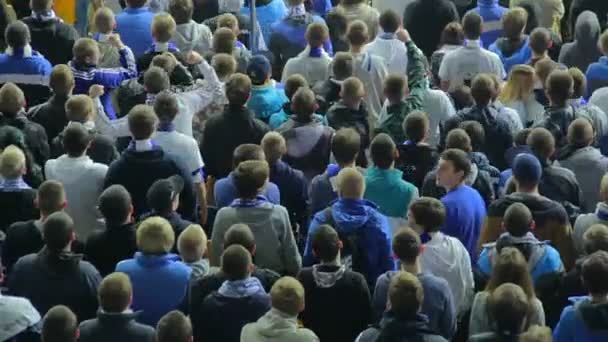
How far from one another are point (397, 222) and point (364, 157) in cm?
163

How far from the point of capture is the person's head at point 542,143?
13.3 metres

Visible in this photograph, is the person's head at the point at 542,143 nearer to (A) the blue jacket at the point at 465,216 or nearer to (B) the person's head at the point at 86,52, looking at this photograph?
(A) the blue jacket at the point at 465,216

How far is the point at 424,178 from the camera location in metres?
13.4

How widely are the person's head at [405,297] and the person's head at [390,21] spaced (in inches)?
231

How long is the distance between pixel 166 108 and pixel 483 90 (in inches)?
101

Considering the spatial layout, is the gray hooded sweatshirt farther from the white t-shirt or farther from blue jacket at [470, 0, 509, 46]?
the white t-shirt

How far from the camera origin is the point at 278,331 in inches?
422

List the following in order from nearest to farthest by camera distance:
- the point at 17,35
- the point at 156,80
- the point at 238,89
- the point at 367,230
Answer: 1. the point at 367,230
2. the point at 238,89
3. the point at 156,80
4. the point at 17,35

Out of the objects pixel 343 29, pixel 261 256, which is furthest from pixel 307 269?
pixel 343 29

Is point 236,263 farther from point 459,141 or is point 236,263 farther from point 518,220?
point 459,141

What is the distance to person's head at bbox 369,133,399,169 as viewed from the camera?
1275 cm

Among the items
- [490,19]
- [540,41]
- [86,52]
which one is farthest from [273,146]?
[490,19]

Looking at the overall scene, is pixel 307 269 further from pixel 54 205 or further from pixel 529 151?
pixel 529 151

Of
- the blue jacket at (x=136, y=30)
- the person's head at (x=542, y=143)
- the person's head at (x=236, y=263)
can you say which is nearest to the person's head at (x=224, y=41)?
the blue jacket at (x=136, y=30)
